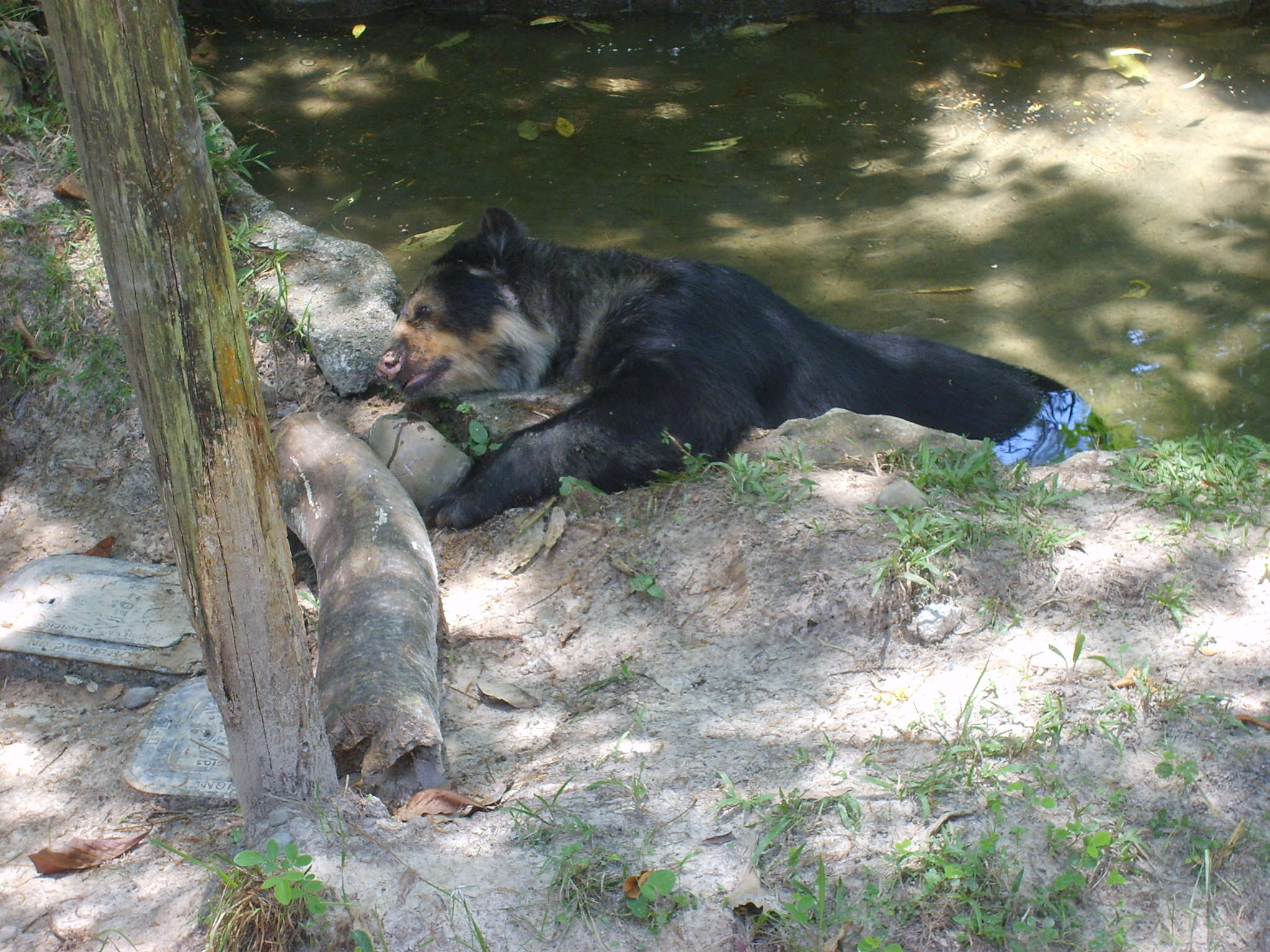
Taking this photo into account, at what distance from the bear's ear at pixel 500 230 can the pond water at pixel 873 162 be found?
110 centimetres

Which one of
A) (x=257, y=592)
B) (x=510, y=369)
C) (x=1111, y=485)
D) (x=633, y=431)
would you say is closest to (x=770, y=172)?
(x=510, y=369)

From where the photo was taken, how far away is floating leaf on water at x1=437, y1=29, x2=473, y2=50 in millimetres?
9031

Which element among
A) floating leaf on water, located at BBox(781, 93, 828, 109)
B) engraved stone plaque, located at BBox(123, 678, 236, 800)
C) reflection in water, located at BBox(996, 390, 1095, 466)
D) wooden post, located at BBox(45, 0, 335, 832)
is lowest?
reflection in water, located at BBox(996, 390, 1095, 466)

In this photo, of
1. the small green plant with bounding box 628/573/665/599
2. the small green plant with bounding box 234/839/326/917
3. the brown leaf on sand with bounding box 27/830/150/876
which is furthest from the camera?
the small green plant with bounding box 628/573/665/599

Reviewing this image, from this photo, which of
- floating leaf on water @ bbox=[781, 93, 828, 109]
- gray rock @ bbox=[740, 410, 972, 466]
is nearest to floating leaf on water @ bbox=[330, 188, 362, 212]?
floating leaf on water @ bbox=[781, 93, 828, 109]

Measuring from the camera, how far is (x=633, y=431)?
14.8 ft

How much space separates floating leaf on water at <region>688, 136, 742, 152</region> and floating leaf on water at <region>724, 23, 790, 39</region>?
1773mm

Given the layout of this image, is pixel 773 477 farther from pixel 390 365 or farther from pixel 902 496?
pixel 390 365

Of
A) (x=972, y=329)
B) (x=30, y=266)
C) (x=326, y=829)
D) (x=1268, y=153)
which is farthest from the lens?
(x=1268, y=153)

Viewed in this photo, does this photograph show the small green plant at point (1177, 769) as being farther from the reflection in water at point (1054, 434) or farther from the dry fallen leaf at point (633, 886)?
the reflection in water at point (1054, 434)

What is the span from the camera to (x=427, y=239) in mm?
6781

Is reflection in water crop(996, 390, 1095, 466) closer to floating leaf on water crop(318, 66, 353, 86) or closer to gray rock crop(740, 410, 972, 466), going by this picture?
gray rock crop(740, 410, 972, 466)

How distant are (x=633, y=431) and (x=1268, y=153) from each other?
5391mm

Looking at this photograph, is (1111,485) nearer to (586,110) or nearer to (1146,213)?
(1146,213)
